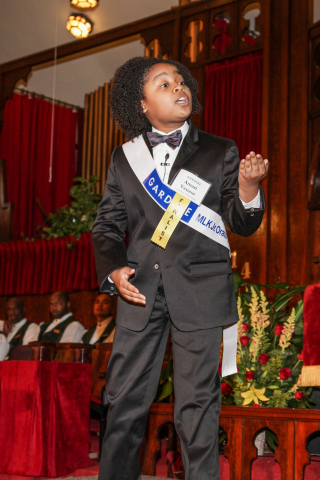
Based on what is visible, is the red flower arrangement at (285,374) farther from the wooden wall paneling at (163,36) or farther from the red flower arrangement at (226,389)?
the wooden wall paneling at (163,36)

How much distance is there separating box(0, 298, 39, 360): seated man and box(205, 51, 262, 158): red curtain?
2759 mm

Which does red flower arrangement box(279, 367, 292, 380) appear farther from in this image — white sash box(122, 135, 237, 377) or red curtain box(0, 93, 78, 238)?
red curtain box(0, 93, 78, 238)

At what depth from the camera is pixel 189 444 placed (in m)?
1.45

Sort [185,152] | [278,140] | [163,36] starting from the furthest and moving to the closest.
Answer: [163,36]
[278,140]
[185,152]

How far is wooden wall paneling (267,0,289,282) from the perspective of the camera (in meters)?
5.28

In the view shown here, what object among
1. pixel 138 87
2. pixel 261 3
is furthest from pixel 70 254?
pixel 138 87

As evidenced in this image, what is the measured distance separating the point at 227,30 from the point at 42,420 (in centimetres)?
452

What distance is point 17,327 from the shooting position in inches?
246

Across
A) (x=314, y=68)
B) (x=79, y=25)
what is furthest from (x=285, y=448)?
(x=79, y=25)

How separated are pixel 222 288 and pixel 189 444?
15.8 inches

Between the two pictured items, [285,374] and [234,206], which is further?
[285,374]

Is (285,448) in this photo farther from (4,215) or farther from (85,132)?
(85,132)

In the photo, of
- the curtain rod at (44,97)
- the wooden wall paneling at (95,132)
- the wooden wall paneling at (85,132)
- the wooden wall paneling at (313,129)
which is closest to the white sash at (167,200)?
the wooden wall paneling at (313,129)

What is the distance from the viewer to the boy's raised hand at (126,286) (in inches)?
58.9
